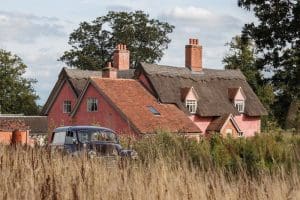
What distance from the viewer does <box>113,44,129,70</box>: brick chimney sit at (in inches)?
2315

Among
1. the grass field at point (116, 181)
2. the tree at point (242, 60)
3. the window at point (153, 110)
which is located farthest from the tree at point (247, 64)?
the grass field at point (116, 181)

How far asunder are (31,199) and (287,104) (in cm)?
2654

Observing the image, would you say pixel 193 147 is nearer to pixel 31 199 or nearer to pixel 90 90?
pixel 31 199

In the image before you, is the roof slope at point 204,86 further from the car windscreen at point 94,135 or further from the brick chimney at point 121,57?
the car windscreen at point 94,135

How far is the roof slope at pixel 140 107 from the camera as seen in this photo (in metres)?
47.7

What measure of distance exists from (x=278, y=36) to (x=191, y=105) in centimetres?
3090

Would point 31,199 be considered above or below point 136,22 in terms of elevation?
below

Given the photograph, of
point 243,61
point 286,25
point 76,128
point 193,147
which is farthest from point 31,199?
point 243,61

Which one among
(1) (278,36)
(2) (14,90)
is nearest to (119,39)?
(2) (14,90)

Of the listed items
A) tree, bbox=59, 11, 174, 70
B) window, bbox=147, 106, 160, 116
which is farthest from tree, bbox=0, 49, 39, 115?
window, bbox=147, 106, 160, 116

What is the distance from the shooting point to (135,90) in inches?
2063

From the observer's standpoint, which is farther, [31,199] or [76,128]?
[76,128]

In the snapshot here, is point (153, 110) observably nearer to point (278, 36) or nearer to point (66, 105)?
point (66, 105)

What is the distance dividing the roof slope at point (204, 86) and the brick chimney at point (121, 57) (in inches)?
153
